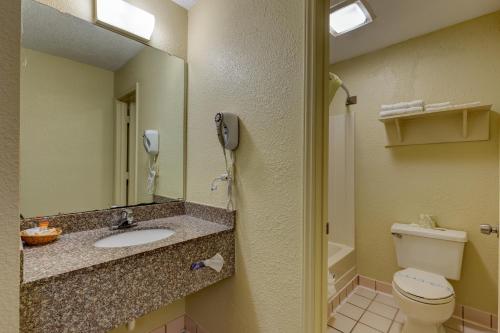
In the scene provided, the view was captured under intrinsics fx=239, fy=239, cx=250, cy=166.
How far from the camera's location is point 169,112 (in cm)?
167

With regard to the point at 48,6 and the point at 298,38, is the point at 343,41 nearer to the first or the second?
the point at 298,38

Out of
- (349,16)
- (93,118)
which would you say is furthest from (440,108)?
(93,118)

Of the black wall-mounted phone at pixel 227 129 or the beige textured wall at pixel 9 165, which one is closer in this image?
the beige textured wall at pixel 9 165

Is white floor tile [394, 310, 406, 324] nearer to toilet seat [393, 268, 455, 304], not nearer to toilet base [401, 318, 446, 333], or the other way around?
toilet base [401, 318, 446, 333]

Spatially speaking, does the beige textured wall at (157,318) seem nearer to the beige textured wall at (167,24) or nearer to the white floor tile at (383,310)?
the white floor tile at (383,310)

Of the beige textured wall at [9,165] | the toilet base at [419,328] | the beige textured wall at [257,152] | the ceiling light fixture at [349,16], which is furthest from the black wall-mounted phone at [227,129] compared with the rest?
the toilet base at [419,328]

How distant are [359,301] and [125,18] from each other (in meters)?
2.78

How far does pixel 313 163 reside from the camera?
1.03 m

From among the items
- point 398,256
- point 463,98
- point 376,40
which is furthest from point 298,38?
point 398,256

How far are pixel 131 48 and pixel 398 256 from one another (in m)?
2.56

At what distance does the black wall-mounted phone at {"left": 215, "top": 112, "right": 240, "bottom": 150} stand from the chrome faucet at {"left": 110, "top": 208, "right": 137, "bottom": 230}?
69 centimetres

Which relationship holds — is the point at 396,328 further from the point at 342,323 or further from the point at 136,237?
the point at 136,237

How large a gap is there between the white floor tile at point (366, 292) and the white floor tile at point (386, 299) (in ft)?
0.13

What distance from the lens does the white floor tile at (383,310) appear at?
1923 millimetres
